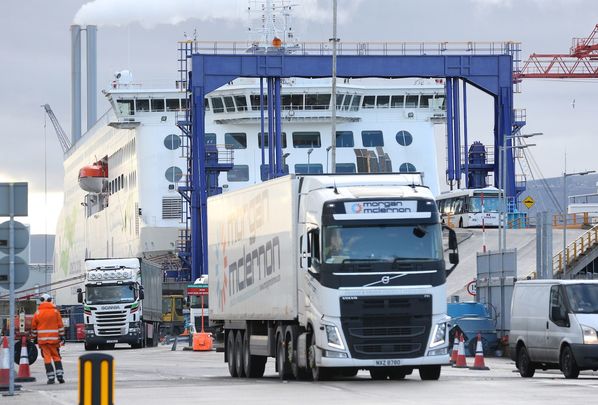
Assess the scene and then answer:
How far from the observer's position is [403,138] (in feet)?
261

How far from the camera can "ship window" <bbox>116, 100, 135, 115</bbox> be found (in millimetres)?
79500

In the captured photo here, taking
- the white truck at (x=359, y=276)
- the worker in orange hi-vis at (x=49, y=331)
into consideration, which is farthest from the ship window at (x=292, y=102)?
the white truck at (x=359, y=276)

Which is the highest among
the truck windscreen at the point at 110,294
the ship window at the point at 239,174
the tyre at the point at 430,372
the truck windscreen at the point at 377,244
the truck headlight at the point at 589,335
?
the ship window at the point at 239,174

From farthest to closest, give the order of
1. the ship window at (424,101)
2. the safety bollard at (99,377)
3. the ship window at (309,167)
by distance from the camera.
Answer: the ship window at (424,101)
the ship window at (309,167)
the safety bollard at (99,377)

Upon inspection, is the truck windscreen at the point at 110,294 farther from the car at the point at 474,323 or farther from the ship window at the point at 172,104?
the ship window at the point at 172,104

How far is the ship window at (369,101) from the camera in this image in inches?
3147

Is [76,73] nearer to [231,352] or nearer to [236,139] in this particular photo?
[236,139]

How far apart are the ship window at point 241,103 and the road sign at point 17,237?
185 feet

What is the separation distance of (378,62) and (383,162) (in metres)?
12.9

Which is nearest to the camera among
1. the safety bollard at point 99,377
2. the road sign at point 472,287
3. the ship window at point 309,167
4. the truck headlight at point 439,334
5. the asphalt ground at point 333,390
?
the safety bollard at point 99,377

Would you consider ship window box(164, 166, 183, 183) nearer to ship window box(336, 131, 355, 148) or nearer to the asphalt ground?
ship window box(336, 131, 355, 148)

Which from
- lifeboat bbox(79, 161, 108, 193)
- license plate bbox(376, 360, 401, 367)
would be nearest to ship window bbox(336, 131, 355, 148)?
lifeboat bbox(79, 161, 108, 193)

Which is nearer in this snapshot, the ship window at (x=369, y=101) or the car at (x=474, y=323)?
the car at (x=474, y=323)

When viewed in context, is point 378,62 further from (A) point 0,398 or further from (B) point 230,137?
(A) point 0,398
